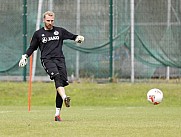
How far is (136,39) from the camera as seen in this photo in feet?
79.2

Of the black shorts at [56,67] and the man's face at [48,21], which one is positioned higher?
the man's face at [48,21]

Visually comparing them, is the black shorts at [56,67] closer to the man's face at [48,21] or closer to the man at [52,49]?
the man at [52,49]

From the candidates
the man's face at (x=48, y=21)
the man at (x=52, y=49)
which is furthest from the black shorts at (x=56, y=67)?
the man's face at (x=48, y=21)

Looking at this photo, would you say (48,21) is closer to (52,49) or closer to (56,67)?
(52,49)

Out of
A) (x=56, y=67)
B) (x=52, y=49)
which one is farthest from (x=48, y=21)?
(x=56, y=67)

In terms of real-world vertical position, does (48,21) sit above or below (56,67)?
above

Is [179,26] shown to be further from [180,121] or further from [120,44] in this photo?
[180,121]

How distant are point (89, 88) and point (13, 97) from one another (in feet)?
7.59

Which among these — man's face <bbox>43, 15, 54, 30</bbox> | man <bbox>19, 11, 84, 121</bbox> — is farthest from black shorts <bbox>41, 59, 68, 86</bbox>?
man's face <bbox>43, 15, 54, 30</bbox>

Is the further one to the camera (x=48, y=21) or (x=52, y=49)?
(x=52, y=49)

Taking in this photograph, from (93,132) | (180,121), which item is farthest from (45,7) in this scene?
(93,132)

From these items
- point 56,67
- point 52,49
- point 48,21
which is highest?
point 48,21

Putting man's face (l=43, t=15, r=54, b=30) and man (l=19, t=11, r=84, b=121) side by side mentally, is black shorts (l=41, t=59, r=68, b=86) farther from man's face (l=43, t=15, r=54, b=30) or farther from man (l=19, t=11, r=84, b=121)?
man's face (l=43, t=15, r=54, b=30)

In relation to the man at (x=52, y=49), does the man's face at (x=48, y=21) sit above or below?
above
